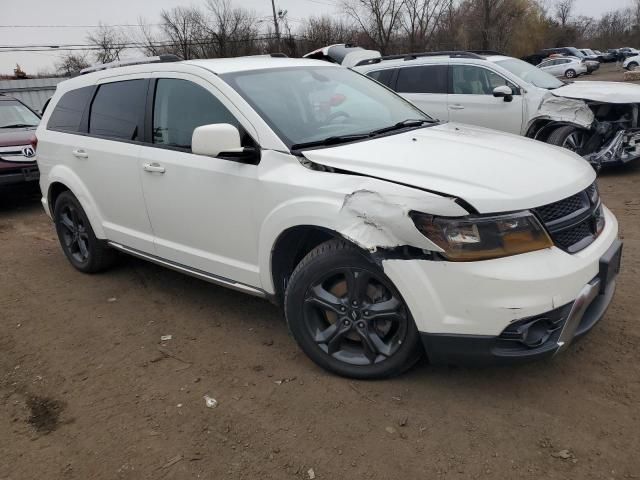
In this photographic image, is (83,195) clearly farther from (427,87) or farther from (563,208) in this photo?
(427,87)

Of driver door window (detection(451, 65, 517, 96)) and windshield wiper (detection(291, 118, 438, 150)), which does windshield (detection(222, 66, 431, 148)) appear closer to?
windshield wiper (detection(291, 118, 438, 150))

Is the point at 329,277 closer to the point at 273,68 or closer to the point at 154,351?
the point at 154,351

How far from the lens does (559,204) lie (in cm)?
266

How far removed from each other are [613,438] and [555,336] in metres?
0.50

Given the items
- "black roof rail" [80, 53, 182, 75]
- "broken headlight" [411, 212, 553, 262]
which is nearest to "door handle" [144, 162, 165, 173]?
"black roof rail" [80, 53, 182, 75]

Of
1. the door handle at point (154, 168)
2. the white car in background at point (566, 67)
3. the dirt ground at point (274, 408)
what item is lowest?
the white car in background at point (566, 67)

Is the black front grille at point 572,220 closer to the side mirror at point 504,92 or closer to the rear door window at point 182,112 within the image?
the rear door window at point 182,112

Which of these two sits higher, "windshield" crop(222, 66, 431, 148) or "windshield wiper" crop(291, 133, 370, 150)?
"windshield" crop(222, 66, 431, 148)

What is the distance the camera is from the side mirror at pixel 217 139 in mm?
3016

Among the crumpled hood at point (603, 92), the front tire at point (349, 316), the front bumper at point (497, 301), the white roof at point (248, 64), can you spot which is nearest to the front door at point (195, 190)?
the white roof at point (248, 64)

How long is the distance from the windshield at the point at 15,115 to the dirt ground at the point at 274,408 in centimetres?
652

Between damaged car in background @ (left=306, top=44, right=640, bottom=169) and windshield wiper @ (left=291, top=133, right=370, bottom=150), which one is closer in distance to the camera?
windshield wiper @ (left=291, top=133, right=370, bottom=150)

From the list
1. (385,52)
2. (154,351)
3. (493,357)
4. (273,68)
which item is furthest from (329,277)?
(385,52)

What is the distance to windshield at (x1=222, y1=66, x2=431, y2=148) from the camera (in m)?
3.27
